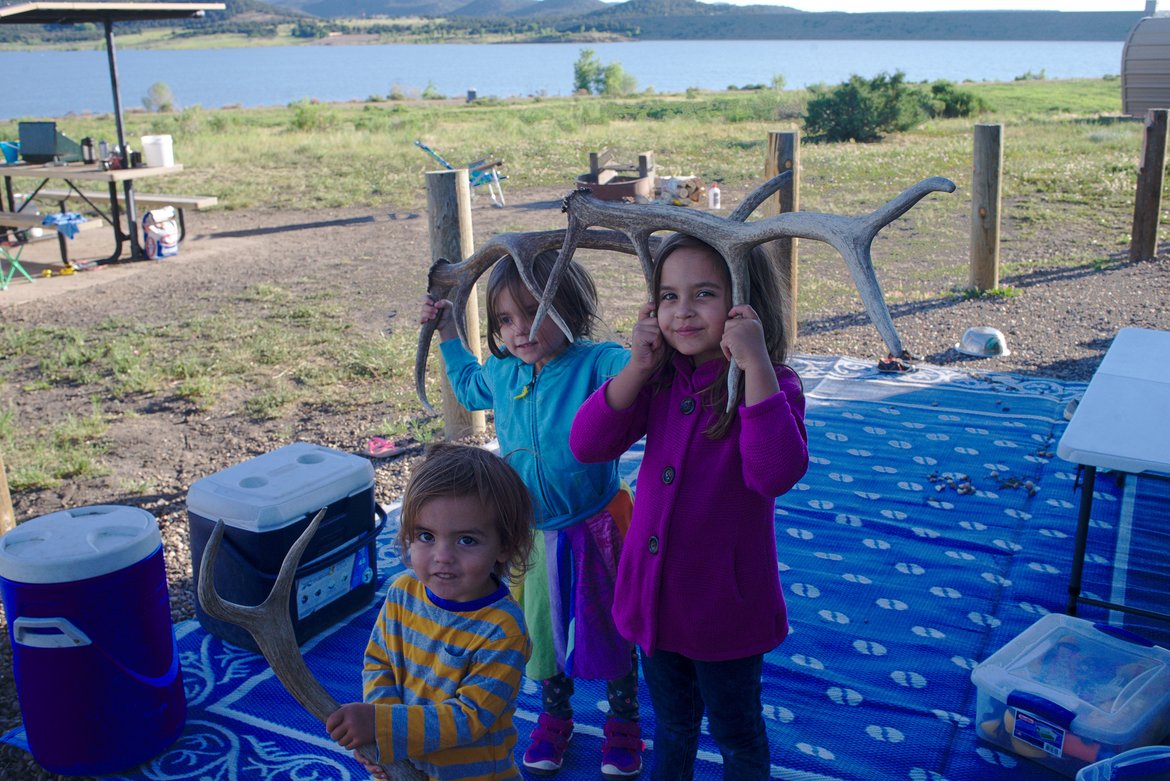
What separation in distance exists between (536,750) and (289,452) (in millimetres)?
1533

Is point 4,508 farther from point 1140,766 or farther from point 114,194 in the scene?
point 114,194

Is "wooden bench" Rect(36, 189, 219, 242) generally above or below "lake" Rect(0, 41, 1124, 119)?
below

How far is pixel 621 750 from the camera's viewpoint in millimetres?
2957

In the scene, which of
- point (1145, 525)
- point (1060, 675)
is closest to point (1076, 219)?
point (1145, 525)

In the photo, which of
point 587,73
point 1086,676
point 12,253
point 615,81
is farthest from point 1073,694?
point 587,73

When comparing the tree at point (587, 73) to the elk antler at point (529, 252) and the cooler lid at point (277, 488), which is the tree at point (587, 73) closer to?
the cooler lid at point (277, 488)

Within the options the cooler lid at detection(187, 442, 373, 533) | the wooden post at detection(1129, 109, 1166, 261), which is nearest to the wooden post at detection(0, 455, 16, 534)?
the cooler lid at detection(187, 442, 373, 533)

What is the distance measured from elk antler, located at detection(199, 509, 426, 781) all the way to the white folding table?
247 centimetres

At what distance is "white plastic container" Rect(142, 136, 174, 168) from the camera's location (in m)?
11.2

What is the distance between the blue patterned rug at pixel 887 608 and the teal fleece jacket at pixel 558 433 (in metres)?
0.86

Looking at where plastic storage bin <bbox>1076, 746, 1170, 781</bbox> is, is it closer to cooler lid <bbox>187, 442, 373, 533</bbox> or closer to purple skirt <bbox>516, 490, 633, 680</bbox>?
purple skirt <bbox>516, 490, 633, 680</bbox>

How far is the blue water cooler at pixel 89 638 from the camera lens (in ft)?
9.37

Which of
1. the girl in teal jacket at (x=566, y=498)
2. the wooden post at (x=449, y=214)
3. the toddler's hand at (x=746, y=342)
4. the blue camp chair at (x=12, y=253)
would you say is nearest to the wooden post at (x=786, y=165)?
the wooden post at (x=449, y=214)

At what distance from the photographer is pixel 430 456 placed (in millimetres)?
2176
